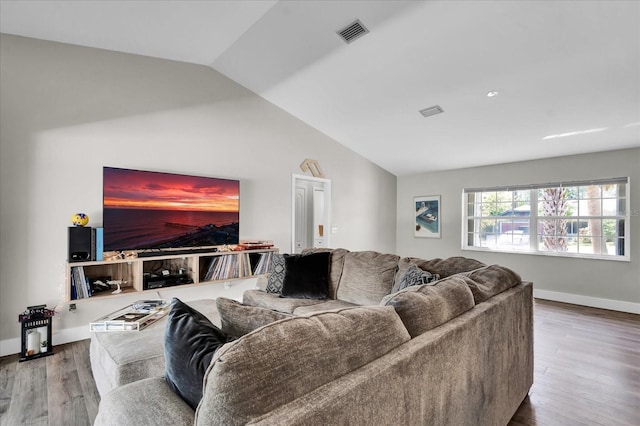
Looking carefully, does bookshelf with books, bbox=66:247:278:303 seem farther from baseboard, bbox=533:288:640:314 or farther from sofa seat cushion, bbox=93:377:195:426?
baseboard, bbox=533:288:640:314

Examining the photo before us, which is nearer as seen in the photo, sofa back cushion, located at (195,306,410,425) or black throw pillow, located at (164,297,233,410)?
sofa back cushion, located at (195,306,410,425)

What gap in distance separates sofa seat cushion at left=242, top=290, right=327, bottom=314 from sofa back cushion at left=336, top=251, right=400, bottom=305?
277 millimetres

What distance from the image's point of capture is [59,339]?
3.09m

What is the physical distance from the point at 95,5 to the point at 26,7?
521 mm

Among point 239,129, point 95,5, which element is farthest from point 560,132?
point 95,5

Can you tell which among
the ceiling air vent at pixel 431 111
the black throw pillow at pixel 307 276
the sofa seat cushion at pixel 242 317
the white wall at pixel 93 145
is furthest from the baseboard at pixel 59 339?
the ceiling air vent at pixel 431 111

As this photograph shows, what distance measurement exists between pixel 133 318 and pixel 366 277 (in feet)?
6.05

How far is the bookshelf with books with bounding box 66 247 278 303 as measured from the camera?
2.98 metres

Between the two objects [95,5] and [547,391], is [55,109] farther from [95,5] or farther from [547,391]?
[547,391]

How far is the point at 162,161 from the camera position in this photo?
3654 mm

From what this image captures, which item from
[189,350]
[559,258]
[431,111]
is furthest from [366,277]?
[559,258]

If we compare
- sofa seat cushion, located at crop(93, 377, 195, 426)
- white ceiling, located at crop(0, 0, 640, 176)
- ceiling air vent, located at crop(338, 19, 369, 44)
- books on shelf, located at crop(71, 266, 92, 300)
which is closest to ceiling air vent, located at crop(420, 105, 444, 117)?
white ceiling, located at crop(0, 0, 640, 176)

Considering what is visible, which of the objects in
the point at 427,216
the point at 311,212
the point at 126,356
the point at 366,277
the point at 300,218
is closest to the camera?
the point at 126,356

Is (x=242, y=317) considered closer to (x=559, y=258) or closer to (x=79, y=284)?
(x=79, y=284)
